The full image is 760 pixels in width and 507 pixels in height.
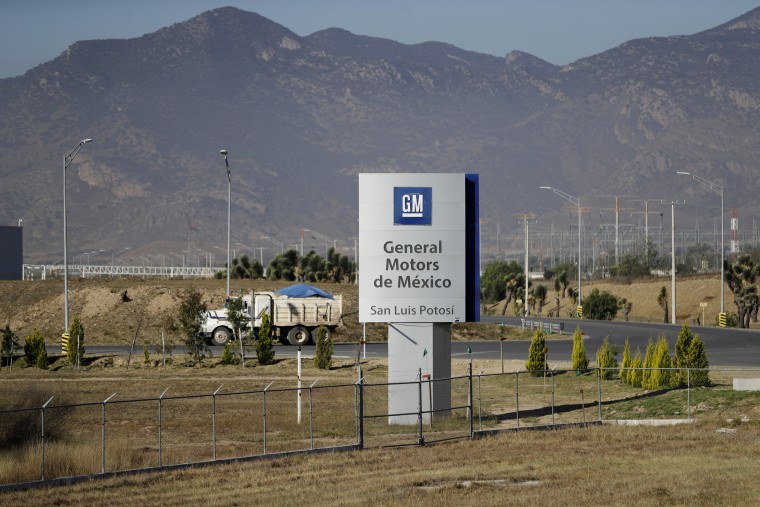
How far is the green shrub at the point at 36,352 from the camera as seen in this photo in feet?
188

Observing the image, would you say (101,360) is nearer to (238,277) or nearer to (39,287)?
(39,287)

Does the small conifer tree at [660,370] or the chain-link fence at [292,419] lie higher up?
the small conifer tree at [660,370]

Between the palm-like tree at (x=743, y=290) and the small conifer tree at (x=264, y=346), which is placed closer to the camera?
the small conifer tree at (x=264, y=346)

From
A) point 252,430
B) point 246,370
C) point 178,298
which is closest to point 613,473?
point 252,430

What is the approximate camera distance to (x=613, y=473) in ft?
91.9

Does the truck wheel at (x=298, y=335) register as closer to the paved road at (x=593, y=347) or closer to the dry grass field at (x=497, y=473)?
the paved road at (x=593, y=347)

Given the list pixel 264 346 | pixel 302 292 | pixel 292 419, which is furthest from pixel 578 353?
pixel 302 292

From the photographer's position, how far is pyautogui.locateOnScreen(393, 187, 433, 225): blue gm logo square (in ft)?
119

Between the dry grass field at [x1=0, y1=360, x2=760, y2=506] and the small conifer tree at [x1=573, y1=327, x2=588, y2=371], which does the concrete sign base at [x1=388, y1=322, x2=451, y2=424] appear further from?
the small conifer tree at [x1=573, y1=327, x2=588, y2=371]

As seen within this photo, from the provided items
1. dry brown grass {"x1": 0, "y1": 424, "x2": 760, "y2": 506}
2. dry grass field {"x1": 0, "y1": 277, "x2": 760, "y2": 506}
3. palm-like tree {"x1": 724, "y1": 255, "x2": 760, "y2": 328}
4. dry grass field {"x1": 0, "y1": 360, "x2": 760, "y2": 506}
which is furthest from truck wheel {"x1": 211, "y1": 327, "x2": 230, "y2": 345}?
palm-like tree {"x1": 724, "y1": 255, "x2": 760, "y2": 328}

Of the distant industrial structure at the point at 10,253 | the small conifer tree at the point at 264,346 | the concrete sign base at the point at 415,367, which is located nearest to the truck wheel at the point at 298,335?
the small conifer tree at the point at 264,346

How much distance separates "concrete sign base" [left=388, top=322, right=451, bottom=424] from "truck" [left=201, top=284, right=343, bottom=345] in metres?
31.5

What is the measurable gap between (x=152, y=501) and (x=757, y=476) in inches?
481

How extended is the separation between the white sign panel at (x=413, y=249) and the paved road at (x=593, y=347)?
53.8 feet
